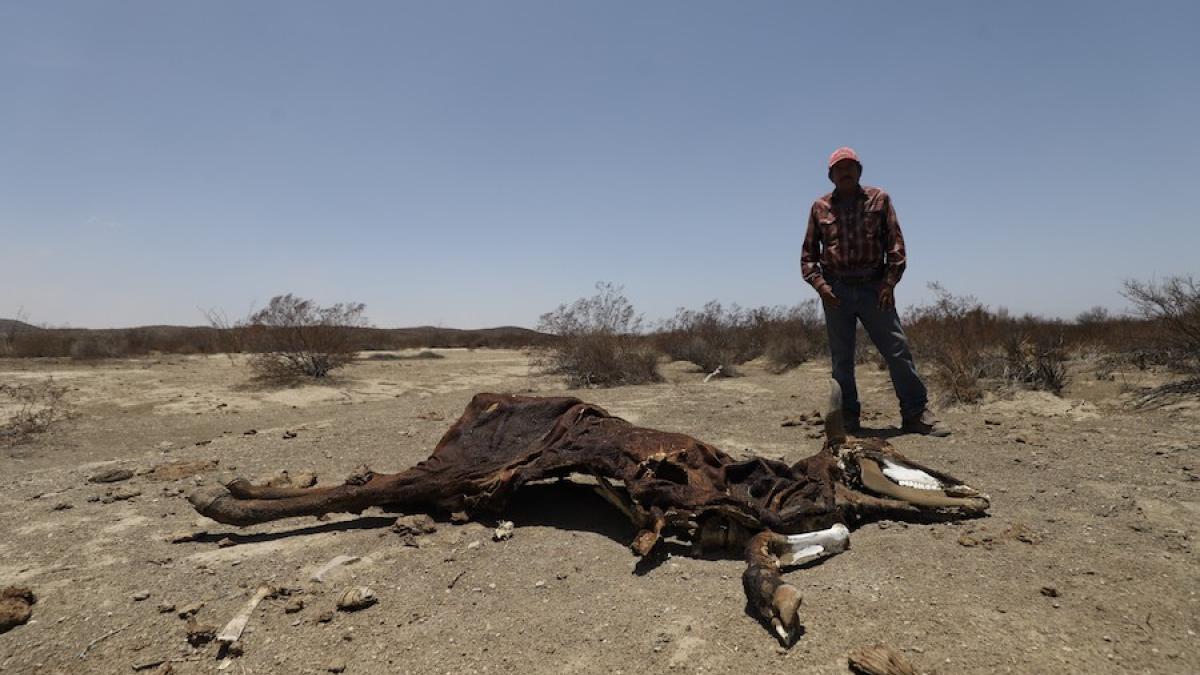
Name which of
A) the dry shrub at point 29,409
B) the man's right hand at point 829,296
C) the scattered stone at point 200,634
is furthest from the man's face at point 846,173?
the dry shrub at point 29,409

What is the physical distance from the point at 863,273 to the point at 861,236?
29 centimetres

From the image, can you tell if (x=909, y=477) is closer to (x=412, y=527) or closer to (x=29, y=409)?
(x=412, y=527)

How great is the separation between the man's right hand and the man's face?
787 millimetres

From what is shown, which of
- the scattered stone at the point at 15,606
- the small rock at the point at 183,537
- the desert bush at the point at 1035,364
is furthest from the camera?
the desert bush at the point at 1035,364

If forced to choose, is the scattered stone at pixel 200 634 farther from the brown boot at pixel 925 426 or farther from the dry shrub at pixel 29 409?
the dry shrub at pixel 29 409

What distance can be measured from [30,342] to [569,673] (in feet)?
77.8

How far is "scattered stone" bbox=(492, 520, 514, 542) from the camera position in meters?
3.08

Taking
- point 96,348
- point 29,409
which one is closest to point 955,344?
point 29,409

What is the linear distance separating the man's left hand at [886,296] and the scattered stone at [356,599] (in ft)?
13.4

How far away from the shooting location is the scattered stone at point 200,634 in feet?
7.25

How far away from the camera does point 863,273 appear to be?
4.97 metres

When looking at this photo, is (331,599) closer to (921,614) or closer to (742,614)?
(742,614)

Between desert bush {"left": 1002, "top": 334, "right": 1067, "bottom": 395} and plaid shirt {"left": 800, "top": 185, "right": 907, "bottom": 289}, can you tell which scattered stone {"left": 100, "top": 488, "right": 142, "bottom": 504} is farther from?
desert bush {"left": 1002, "top": 334, "right": 1067, "bottom": 395}

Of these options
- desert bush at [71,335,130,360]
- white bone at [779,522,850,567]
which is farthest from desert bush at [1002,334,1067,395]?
desert bush at [71,335,130,360]
